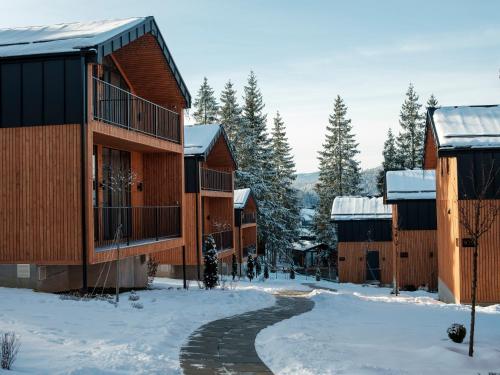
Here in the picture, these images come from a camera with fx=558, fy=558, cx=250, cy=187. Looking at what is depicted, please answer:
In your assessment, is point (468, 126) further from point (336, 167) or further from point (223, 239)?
point (336, 167)

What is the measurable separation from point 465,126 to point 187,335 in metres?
14.3

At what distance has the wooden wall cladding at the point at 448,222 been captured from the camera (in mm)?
20438

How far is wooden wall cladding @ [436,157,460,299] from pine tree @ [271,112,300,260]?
31.4 m

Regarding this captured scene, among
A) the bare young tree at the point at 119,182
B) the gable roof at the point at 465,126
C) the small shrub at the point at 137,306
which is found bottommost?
→ the small shrub at the point at 137,306

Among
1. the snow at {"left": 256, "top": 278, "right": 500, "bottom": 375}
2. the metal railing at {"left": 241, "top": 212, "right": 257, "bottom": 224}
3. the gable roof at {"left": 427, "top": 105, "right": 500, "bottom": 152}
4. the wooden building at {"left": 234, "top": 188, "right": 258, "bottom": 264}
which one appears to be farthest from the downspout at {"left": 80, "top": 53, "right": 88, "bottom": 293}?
the metal railing at {"left": 241, "top": 212, "right": 257, "bottom": 224}

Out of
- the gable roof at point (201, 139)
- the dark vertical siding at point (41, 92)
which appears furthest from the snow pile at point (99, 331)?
the gable roof at point (201, 139)

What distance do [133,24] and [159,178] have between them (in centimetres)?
630

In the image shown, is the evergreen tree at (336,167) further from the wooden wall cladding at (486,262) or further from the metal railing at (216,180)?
the wooden wall cladding at (486,262)

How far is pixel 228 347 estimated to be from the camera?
10711mm

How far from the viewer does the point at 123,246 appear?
1652 cm

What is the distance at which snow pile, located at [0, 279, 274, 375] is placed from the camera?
805 centimetres

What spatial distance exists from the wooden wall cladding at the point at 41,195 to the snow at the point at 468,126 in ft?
41.4

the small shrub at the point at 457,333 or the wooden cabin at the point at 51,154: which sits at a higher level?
the wooden cabin at the point at 51,154

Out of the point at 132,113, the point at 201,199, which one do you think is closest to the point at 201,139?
the point at 201,199
